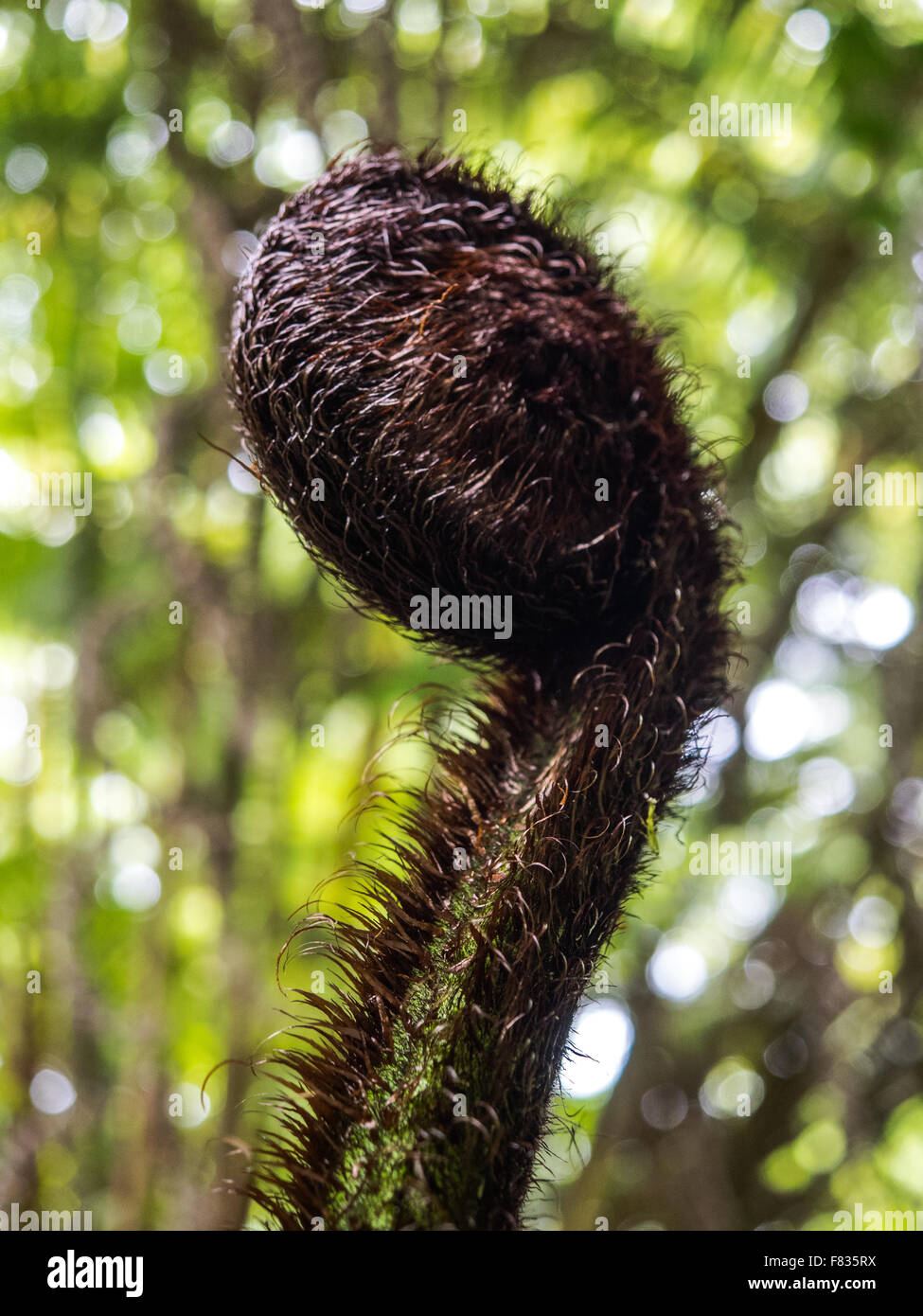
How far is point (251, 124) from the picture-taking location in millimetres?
3271

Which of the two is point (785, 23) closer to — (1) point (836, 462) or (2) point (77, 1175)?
(1) point (836, 462)

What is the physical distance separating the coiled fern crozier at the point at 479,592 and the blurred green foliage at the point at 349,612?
213 centimetres

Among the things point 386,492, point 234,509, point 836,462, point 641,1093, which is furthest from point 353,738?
point 386,492

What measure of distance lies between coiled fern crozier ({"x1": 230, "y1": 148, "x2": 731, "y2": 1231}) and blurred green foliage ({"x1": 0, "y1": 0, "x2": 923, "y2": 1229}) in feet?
6.99

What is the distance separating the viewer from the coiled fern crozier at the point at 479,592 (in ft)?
2.08

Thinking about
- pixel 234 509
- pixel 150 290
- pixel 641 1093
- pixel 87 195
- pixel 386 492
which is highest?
pixel 87 195

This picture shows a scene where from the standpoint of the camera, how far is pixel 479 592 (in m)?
0.74

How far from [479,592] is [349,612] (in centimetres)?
220

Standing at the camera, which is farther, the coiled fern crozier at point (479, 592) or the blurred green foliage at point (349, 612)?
the blurred green foliage at point (349, 612)

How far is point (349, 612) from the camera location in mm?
2912

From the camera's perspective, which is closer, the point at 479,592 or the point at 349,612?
the point at 479,592

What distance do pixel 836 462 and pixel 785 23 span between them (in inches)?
63.8
